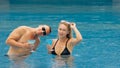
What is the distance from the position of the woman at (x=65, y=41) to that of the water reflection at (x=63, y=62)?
4.4 inches

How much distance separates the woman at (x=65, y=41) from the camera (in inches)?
328

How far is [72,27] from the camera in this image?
8359 mm

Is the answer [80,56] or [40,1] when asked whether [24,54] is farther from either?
[40,1]

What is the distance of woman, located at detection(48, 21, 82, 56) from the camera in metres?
8.32

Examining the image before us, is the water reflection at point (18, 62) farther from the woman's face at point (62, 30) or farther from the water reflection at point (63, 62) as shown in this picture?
the woman's face at point (62, 30)

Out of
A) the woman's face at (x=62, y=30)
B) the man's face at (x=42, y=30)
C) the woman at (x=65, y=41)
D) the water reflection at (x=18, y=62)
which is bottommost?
the water reflection at (x=18, y=62)

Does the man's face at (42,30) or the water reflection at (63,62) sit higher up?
the man's face at (42,30)

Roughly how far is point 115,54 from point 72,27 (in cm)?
143

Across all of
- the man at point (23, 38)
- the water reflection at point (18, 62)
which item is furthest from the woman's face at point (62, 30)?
the water reflection at point (18, 62)

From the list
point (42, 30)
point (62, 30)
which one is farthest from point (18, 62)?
point (62, 30)

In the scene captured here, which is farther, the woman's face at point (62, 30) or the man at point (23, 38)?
the woman's face at point (62, 30)

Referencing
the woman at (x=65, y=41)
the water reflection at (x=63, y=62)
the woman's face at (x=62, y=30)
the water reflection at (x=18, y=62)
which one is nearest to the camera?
the water reflection at (x=18, y=62)

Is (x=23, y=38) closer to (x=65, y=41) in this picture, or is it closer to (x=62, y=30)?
(x=62, y=30)

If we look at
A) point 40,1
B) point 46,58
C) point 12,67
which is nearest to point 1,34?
point 46,58
